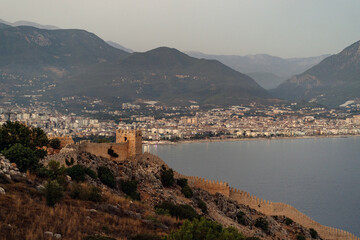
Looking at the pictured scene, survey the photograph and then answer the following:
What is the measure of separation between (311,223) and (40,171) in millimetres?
23386

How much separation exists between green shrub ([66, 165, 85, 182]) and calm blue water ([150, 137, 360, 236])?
97.0ft

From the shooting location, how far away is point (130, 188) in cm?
2608

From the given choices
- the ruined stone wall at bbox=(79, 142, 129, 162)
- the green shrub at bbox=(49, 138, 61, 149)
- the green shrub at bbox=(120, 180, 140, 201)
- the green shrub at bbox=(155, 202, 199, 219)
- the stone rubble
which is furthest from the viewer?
the green shrub at bbox=(49, 138, 61, 149)

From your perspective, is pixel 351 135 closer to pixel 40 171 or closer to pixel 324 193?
pixel 324 193

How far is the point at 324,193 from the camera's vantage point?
63.6 m

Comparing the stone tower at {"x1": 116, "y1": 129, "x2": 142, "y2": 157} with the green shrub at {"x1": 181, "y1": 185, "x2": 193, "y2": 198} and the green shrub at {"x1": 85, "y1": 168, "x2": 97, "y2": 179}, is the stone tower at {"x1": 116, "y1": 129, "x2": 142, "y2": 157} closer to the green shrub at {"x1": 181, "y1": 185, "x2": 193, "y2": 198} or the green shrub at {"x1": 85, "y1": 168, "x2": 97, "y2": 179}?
the green shrub at {"x1": 181, "y1": 185, "x2": 193, "y2": 198}

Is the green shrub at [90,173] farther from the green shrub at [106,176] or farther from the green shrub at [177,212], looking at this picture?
the green shrub at [177,212]

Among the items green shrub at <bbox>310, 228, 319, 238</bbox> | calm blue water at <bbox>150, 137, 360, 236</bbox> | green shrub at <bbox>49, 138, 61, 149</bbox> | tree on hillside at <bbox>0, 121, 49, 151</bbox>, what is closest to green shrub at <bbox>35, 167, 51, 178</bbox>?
tree on hillside at <bbox>0, 121, 49, 151</bbox>

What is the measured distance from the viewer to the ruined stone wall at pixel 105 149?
28.9 metres

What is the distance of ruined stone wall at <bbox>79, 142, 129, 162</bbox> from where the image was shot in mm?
28930

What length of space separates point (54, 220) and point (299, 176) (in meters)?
72.3

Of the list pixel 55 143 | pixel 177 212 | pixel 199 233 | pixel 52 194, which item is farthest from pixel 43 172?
pixel 55 143

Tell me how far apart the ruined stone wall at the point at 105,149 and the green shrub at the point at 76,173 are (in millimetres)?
4934

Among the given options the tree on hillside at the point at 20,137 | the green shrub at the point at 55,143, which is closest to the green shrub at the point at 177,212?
the tree on hillside at the point at 20,137
